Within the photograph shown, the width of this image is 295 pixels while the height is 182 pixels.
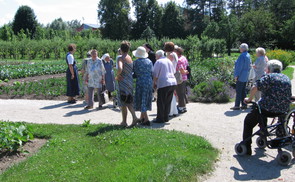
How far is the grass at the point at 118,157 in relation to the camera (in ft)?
15.1

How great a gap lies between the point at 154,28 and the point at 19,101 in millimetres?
56987

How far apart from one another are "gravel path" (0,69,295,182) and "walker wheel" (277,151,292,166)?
8 centimetres

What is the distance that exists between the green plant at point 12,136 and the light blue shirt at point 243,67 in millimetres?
6060

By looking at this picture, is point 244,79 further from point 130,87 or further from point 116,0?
point 116,0

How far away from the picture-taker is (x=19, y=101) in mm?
11477

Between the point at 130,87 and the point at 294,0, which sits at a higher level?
the point at 294,0

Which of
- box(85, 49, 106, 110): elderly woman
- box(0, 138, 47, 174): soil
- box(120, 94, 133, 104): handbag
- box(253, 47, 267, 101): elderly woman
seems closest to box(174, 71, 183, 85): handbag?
box(120, 94, 133, 104): handbag

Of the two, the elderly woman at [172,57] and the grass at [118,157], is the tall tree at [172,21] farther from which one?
the grass at [118,157]

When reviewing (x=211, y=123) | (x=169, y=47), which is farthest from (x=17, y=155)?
(x=211, y=123)

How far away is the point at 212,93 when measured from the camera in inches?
426

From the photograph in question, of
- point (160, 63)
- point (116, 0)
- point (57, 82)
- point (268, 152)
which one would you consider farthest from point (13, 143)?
point (116, 0)

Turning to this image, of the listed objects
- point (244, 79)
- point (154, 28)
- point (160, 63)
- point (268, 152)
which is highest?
point (154, 28)

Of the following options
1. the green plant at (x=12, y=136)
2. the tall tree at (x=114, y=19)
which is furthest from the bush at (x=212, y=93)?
the tall tree at (x=114, y=19)

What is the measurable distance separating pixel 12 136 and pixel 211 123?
458 cm
